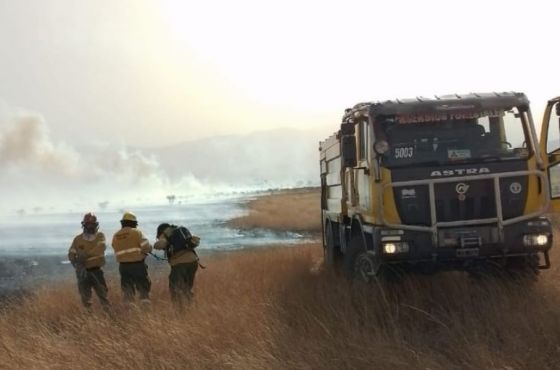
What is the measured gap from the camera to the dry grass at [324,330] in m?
5.47

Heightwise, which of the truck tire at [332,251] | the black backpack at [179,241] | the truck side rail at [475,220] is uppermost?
the truck side rail at [475,220]

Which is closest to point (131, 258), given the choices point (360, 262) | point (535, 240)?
point (360, 262)

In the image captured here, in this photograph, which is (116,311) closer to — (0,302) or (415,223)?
(415,223)

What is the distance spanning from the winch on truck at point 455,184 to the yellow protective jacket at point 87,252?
4.13 metres

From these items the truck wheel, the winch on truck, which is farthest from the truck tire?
the winch on truck

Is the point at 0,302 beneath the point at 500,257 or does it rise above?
beneath

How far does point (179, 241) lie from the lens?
8.93 m

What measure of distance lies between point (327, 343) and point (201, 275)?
6.88 metres

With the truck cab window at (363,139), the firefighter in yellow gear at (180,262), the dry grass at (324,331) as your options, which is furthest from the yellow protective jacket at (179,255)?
the truck cab window at (363,139)

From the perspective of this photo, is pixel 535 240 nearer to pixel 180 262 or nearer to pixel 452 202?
pixel 452 202

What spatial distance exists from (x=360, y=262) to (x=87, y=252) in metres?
4.23

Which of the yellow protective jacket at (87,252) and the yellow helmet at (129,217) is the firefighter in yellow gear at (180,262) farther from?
the yellow protective jacket at (87,252)

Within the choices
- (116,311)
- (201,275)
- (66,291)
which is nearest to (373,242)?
(116,311)

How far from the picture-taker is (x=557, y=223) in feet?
62.7
